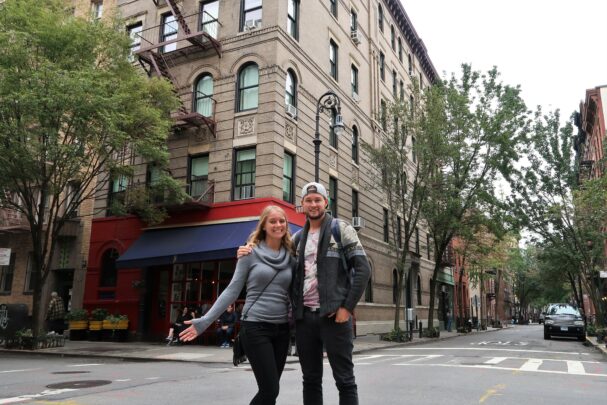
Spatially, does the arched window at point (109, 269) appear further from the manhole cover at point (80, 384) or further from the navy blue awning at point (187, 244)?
the manhole cover at point (80, 384)

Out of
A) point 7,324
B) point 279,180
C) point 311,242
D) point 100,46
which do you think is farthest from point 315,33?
point 311,242

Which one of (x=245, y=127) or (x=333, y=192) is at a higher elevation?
(x=245, y=127)

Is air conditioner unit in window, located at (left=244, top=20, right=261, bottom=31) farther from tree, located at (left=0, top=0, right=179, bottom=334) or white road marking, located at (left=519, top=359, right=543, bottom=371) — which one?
white road marking, located at (left=519, top=359, right=543, bottom=371)

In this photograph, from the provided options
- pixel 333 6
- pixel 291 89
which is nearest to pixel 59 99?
pixel 291 89

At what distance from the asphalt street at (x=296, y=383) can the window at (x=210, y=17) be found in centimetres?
1457

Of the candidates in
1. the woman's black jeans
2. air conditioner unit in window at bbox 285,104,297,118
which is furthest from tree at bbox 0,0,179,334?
the woman's black jeans

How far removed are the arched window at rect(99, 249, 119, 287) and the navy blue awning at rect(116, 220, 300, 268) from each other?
2255 millimetres

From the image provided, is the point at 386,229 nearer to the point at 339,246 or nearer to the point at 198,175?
the point at 198,175

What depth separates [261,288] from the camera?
3.63 meters

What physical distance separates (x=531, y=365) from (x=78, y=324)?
54.3ft

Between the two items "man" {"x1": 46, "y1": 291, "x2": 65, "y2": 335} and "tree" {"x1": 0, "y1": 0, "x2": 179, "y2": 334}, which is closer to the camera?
"tree" {"x1": 0, "y1": 0, "x2": 179, "y2": 334}

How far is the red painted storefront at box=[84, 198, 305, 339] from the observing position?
19.1 meters

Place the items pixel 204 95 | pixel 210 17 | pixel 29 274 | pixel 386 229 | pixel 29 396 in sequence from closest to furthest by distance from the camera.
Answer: pixel 29 396
pixel 204 95
pixel 210 17
pixel 29 274
pixel 386 229

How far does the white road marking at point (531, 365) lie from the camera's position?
1076cm
